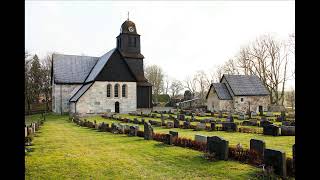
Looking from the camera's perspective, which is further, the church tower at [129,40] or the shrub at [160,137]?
the church tower at [129,40]

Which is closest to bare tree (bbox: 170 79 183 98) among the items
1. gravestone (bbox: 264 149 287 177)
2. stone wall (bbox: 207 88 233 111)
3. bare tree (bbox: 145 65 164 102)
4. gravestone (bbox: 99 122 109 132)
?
bare tree (bbox: 145 65 164 102)

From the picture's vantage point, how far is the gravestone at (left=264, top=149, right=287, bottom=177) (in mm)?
7941

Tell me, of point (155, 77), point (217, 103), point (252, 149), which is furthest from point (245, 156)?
point (155, 77)

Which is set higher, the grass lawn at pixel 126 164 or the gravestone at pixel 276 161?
the gravestone at pixel 276 161

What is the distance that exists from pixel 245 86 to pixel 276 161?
38.6 metres

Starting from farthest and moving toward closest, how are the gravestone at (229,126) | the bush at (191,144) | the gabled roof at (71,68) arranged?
the gabled roof at (71,68) < the gravestone at (229,126) < the bush at (191,144)

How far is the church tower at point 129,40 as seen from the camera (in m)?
46.4

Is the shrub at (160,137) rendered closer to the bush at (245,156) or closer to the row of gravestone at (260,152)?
the row of gravestone at (260,152)

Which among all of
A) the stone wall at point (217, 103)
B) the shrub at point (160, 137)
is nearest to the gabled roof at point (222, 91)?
the stone wall at point (217, 103)

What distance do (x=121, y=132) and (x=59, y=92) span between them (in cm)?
2661

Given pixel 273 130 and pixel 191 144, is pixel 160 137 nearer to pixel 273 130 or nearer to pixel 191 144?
pixel 191 144

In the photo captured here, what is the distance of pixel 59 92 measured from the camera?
42344 mm
